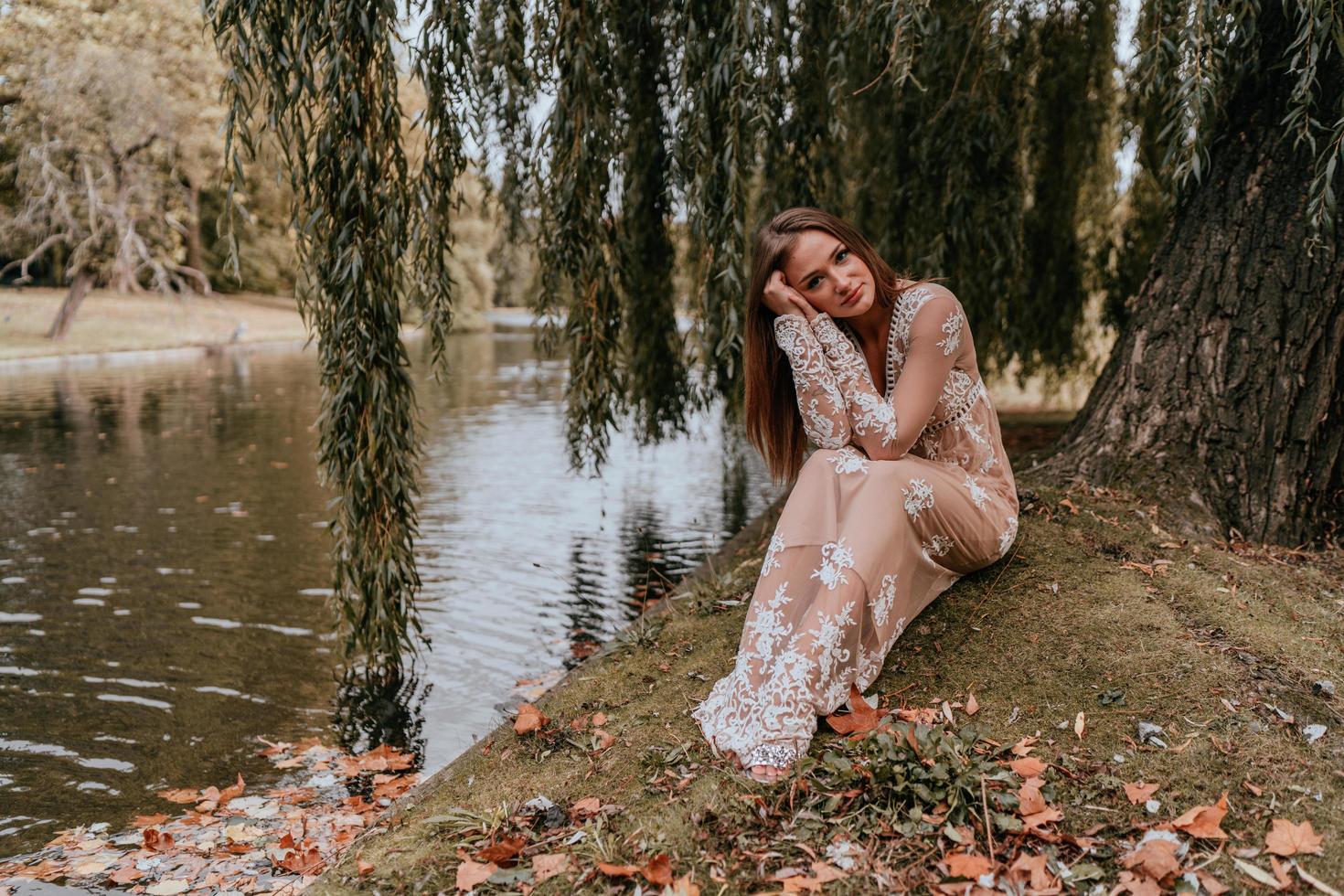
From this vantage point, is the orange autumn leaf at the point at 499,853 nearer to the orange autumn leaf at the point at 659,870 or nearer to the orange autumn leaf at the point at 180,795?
the orange autumn leaf at the point at 659,870

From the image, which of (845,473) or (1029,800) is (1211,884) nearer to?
(1029,800)

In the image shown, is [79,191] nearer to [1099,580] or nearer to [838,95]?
[838,95]

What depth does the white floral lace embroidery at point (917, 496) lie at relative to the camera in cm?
279

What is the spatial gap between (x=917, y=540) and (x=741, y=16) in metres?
2.13

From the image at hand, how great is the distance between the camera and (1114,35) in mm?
6766

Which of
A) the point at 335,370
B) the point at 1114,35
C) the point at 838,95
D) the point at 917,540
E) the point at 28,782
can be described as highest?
the point at 1114,35

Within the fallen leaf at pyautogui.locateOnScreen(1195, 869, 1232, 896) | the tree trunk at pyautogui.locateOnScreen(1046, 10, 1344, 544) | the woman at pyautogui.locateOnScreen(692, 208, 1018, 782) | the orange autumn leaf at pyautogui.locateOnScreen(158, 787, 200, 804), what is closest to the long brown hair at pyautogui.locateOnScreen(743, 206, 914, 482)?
the woman at pyautogui.locateOnScreen(692, 208, 1018, 782)

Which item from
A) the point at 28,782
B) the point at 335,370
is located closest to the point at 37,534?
the point at 28,782

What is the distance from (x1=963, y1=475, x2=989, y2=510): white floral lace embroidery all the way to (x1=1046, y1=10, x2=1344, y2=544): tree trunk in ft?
4.21

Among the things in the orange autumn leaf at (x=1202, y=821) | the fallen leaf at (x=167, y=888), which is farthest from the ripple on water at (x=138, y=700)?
the orange autumn leaf at (x=1202, y=821)

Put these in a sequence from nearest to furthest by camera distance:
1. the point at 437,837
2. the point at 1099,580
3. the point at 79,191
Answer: the point at 437,837
the point at 1099,580
the point at 79,191

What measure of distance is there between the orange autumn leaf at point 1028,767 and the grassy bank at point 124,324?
2135 cm

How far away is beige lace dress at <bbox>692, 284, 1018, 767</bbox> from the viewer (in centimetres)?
264

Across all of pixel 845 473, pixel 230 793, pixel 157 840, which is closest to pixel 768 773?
pixel 845 473
